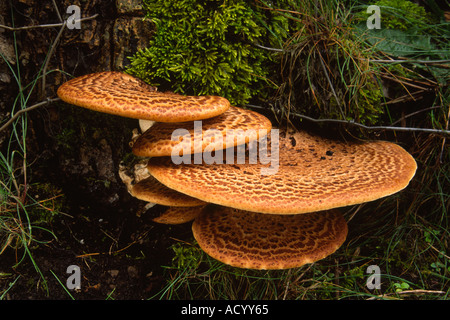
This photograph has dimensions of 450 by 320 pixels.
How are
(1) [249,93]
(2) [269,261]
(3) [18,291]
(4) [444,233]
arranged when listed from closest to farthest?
(2) [269,261] < (3) [18,291] < (1) [249,93] < (4) [444,233]

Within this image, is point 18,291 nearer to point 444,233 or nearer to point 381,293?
point 381,293

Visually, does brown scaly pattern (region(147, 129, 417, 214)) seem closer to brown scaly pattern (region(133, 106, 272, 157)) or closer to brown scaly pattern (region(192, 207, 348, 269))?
brown scaly pattern (region(133, 106, 272, 157))

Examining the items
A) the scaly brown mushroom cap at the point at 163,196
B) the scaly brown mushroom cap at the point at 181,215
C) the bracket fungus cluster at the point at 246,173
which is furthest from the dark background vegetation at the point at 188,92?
the scaly brown mushroom cap at the point at 163,196

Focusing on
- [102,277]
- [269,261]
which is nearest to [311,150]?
[269,261]

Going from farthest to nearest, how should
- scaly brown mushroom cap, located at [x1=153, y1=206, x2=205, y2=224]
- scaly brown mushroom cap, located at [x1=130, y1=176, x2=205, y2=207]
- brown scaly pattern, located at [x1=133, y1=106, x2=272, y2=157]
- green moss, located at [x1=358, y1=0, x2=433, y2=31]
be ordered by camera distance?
green moss, located at [x1=358, y1=0, x2=433, y2=31], scaly brown mushroom cap, located at [x1=153, y1=206, x2=205, y2=224], scaly brown mushroom cap, located at [x1=130, y1=176, x2=205, y2=207], brown scaly pattern, located at [x1=133, y1=106, x2=272, y2=157]

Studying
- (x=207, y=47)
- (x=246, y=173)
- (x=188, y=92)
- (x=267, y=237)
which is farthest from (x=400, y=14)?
(x=267, y=237)

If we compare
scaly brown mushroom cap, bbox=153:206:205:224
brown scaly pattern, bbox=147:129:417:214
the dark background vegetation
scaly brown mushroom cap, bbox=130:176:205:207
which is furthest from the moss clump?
scaly brown mushroom cap, bbox=153:206:205:224

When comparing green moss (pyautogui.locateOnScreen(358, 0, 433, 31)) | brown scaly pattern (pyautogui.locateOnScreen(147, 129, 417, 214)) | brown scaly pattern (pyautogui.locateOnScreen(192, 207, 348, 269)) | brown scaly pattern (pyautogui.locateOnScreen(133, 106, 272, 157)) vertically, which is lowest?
brown scaly pattern (pyautogui.locateOnScreen(192, 207, 348, 269))

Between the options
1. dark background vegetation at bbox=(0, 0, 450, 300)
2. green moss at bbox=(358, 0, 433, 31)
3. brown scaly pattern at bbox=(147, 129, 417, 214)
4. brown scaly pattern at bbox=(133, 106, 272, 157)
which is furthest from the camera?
Result: green moss at bbox=(358, 0, 433, 31)

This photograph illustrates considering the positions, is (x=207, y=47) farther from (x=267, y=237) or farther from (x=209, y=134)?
(x=267, y=237)
